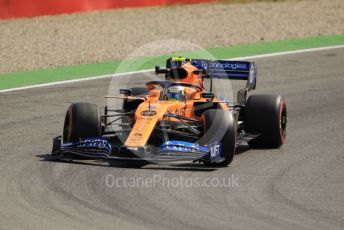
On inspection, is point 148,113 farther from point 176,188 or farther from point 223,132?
point 176,188

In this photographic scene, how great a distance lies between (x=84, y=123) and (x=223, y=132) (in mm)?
1878

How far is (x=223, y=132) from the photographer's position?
36.8ft

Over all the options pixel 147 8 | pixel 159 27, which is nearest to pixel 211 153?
pixel 159 27

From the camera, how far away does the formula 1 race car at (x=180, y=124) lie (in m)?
11.1

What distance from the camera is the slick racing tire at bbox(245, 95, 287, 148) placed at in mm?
12516

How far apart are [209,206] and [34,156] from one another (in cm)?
345

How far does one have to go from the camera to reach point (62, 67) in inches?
790

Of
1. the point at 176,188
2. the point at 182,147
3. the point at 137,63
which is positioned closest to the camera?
the point at 176,188

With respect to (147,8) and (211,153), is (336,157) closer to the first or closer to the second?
(211,153)

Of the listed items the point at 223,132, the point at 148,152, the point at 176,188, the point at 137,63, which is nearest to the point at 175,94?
the point at 223,132

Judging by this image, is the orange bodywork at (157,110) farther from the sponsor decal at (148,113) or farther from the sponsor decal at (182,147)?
the sponsor decal at (182,147)

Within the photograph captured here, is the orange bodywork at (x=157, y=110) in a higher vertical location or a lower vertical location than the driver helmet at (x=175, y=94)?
lower

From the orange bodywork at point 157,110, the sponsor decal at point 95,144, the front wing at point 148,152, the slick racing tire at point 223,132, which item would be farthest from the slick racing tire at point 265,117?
the sponsor decal at point 95,144

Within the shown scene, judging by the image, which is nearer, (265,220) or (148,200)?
(265,220)
